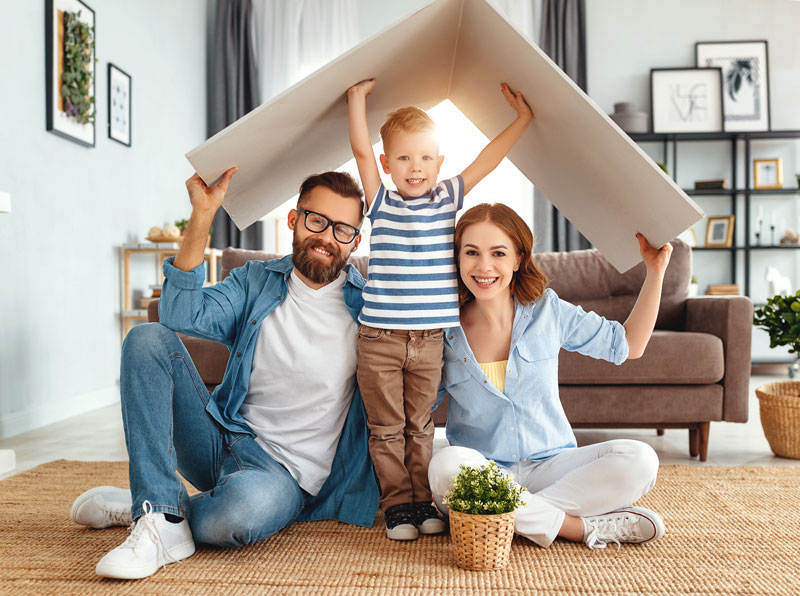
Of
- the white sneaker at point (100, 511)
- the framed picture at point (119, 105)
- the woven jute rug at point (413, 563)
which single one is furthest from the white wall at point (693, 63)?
the white sneaker at point (100, 511)

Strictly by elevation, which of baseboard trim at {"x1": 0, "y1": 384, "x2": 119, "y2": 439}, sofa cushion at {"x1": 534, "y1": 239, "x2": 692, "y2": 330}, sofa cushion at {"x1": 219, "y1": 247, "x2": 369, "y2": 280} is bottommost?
baseboard trim at {"x1": 0, "y1": 384, "x2": 119, "y2": 439}

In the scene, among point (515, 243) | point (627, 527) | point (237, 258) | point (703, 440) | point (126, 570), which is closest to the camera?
point (126, 570)

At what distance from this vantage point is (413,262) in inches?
63.7

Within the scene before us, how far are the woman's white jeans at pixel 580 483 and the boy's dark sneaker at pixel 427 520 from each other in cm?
6

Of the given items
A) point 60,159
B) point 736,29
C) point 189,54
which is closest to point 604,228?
point 60,159

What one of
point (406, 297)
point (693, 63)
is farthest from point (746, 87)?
point (406, 297)

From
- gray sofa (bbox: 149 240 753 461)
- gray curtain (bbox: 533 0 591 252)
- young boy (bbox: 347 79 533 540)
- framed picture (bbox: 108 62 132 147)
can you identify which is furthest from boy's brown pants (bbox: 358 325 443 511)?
gray curtain (bbox: 533 0 591 252)

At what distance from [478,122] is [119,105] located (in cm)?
285

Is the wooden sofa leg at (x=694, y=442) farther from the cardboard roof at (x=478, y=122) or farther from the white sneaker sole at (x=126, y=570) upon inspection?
the white sneaker sole at (x=126, y=570)

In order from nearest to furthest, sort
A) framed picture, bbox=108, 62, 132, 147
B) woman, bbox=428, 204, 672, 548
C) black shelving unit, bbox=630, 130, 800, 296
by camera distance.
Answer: woman, bbox=428, 204, 672, 548 → framed picture, bbox=108, 62, 132, 147 → black shelving unit, bbox=630, 130, 800, 296

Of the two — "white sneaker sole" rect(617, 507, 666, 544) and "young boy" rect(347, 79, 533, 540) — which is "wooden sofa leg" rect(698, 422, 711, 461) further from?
"young boy" rect(347, 79, 533, 540)

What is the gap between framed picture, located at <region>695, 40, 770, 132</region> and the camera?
5.61 metres

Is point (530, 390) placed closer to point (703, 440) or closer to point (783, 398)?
point (703, 440)

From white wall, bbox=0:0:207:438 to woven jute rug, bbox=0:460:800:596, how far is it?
1.47 m
